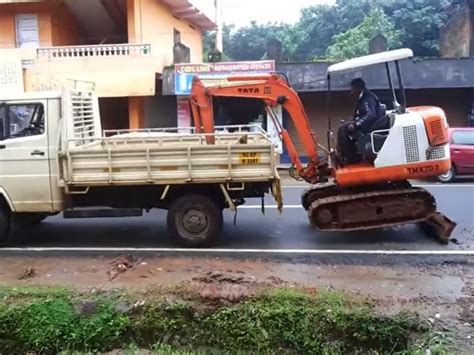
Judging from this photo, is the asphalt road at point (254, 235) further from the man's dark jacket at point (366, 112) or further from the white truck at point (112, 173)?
the man's dark jacket at point (366, 112)

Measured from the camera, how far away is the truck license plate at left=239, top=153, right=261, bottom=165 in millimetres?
7941

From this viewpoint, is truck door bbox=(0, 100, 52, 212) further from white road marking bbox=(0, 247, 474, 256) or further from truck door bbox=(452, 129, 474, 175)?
truck door bbox=(452, 129, 474, 175)

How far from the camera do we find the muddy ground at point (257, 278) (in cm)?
570

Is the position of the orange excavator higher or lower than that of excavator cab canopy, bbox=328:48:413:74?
lower

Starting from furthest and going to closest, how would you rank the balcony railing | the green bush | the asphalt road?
1. the balcony railing
2. the asphalt road
3. the green bush

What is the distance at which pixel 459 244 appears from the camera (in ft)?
26.9

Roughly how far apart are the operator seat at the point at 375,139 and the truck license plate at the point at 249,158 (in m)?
1.59

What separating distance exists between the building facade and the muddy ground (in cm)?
1010

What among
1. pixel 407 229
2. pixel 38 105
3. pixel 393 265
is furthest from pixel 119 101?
pixel 393 265

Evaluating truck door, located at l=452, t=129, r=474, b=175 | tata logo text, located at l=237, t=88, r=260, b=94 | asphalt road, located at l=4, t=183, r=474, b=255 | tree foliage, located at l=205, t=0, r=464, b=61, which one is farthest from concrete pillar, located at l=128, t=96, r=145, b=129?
tree foliage, located at l=205, t=0, r=464, b=61

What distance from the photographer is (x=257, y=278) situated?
6652 mm

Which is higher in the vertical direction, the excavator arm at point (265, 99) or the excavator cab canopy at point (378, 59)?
the excavator cab canopy at point (378, 59)

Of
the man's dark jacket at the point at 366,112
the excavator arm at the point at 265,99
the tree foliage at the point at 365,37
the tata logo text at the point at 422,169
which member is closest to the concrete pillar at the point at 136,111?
the excavator arm at the point at 265,99

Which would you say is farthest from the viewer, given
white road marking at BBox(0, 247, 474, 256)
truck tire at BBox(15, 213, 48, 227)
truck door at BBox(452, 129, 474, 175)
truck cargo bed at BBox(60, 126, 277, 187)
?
truck door at BBox(452, 129, 474, 175)
